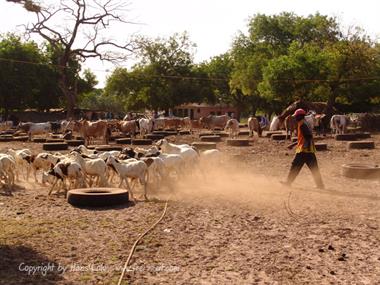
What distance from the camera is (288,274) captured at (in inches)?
233

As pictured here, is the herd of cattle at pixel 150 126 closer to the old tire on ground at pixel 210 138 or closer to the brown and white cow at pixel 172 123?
the brown and white cow at pixel 172 123

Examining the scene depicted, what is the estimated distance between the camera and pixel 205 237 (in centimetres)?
757

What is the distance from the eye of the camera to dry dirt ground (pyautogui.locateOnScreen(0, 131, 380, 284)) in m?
5.93

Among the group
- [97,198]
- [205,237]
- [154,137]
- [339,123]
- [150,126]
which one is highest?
[339,123]

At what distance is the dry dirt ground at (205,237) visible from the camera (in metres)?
5.93

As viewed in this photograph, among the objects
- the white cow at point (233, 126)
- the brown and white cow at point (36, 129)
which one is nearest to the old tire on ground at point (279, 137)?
the white cow at point (233, 126)

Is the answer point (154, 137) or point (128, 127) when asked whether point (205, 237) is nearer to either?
point (154, 137)

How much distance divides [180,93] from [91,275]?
57.0m

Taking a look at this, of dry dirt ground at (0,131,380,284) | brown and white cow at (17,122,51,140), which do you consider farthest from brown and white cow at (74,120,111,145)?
dry dirt ground at (0,131,380,284)

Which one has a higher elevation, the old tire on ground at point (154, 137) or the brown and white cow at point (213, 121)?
the brown and white cow at point (213, 121)

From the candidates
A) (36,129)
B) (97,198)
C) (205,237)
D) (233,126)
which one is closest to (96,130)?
(36,129)

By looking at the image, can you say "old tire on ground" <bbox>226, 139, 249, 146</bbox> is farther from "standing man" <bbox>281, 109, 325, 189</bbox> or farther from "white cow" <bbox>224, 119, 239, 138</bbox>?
"standing man" <bbox>281, 109, 325, 189</bbox>

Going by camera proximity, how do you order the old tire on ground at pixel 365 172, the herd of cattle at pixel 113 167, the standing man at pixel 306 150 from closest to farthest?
1. the herd of cattle at pixel 113 167
2. the standing man at pixel 306 150
3. the old tire on ground at pixel 365 172

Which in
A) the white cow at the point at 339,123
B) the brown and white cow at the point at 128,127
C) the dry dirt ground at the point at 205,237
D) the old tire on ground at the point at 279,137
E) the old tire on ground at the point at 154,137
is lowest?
the dry dirt ground at the point at 205,237
